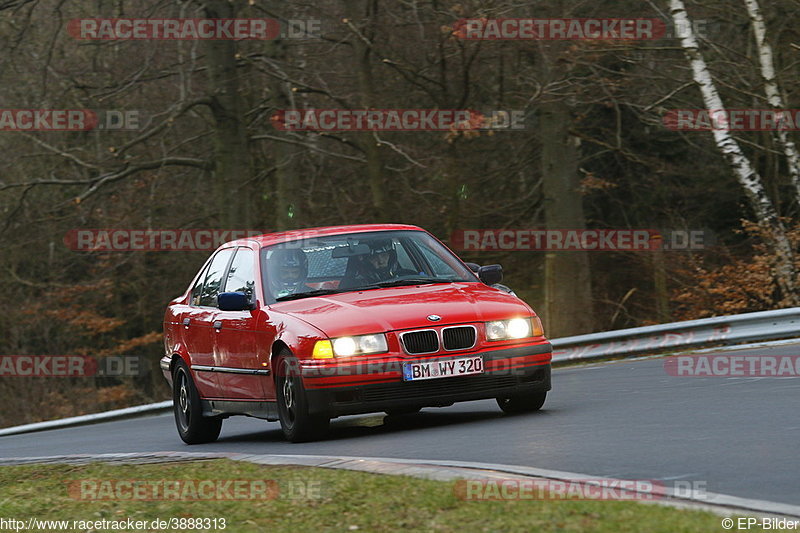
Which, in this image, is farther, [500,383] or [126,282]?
[126,282]

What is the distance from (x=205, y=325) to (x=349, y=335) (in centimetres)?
250

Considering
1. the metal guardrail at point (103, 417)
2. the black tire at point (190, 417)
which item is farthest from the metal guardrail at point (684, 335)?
the black tire at point (190, 417)

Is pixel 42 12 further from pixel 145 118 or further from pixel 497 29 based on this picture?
pixel 497 29

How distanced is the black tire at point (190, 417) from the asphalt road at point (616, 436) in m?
0.15

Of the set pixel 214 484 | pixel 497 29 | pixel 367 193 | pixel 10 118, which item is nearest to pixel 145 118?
pixel 10 118

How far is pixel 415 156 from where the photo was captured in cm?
2770

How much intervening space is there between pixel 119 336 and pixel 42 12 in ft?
37.9

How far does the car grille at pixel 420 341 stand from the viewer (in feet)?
33.2

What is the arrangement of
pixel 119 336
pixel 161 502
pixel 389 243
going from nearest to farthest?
pixel 161 502, pixel 389 243, pixel 119 336

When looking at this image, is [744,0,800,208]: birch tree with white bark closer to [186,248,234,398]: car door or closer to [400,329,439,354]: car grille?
[186,248,234,398]: car door

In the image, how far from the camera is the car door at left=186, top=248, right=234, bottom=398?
12016mm

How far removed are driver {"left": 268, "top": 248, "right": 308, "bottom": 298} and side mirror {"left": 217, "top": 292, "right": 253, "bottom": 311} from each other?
245 millimetres

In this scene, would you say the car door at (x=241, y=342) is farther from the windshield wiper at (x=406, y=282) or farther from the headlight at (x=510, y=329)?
the headlight at (x=510, y=329)

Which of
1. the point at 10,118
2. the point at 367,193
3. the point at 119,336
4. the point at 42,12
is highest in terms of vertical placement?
the point at 42,12
